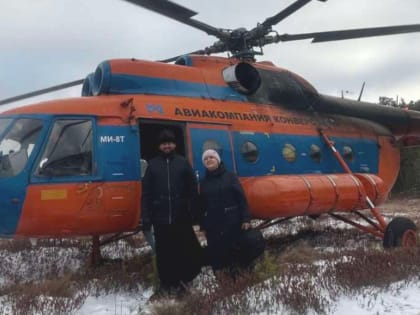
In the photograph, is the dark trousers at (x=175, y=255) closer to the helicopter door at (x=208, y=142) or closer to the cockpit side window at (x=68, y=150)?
the cockpit side window at (x=68, y=150)

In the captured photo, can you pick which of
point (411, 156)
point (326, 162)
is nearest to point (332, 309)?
point (326, 162)

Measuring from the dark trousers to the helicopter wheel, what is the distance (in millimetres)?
4047

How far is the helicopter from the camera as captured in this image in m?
6.16

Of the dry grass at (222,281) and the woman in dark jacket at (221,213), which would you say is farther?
the woman in dark jacket at (221,213)

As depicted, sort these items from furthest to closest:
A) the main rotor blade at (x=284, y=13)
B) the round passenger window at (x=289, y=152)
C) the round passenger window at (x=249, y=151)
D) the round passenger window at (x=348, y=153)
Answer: the round passenger window at (x=348, y=153) < the round passenger window at (x=289, y=152) < the round passenger window at (x=249, y=151) < the main rotor blade at (x=284, y=13)

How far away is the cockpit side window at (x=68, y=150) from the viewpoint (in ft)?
20.2

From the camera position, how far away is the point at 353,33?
8.20m

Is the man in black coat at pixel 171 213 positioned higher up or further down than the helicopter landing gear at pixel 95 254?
higher up

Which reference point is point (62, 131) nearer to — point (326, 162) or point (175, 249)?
point (175, 249)

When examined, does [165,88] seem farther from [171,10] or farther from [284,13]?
[284,13]

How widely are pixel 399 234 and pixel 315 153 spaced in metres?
1.96

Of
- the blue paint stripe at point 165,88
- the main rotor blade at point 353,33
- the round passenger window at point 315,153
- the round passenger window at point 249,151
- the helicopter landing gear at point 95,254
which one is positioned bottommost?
Answer: the helicopter landing gear at point 95,254

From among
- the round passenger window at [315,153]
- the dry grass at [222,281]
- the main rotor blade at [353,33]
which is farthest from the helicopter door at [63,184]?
the round passenger window at [315,153]

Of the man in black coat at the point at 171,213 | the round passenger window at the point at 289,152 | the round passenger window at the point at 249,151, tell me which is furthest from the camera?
the round passenger window at the point at 289,152
